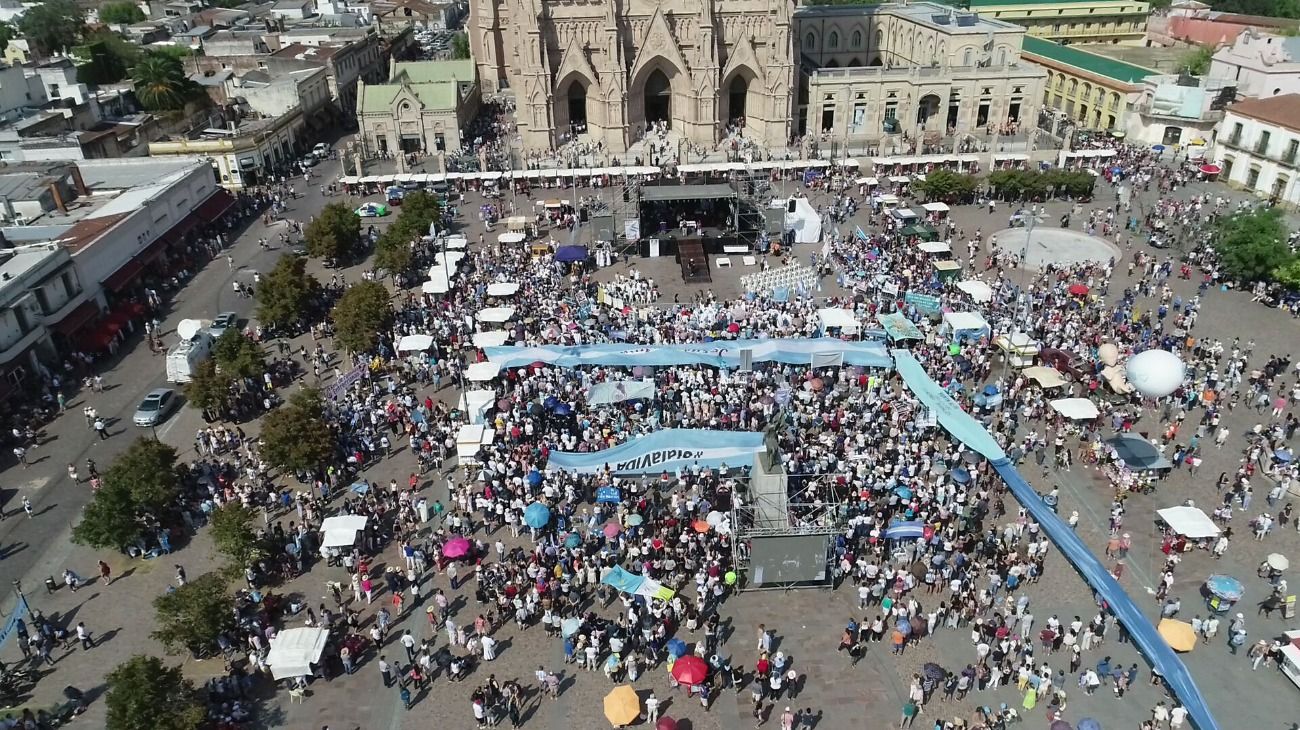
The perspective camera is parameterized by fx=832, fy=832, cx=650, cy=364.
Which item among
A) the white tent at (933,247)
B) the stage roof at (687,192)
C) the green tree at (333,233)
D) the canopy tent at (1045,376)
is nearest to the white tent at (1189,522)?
the canopy tent at (1045,376)

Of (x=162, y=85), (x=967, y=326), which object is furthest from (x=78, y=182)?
(x=967, y=326)

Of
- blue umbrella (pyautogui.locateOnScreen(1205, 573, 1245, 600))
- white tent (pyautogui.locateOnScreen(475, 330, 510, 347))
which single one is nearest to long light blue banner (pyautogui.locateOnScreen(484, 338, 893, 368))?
white tent (pyautogui.locateOnScreen(475, 330, 510, 347))

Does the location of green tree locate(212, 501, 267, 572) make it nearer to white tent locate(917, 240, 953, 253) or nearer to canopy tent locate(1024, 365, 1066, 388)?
canopy tent locate(1024, 365, 1066, 388)

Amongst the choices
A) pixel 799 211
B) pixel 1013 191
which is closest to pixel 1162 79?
pixel 1013 191

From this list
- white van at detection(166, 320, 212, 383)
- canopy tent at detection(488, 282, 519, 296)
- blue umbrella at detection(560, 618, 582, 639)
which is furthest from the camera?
canopy tent at detection(488, 282, 519, 296)

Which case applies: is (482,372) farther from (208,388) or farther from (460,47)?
(460,47)

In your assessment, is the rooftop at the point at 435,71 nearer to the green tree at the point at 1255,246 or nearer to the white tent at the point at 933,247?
the white tent at the point at 933,247
